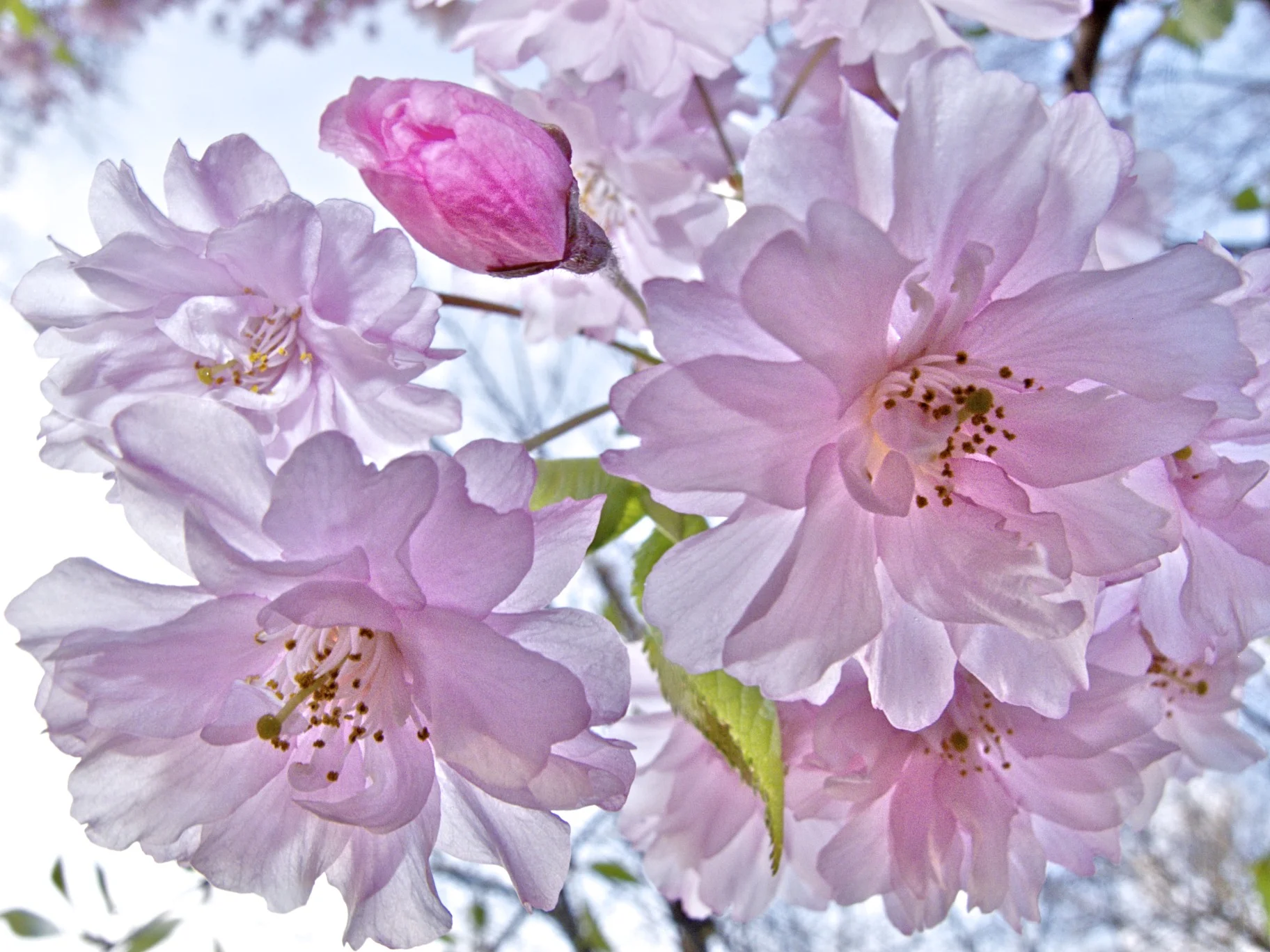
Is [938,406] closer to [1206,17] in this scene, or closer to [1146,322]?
[1146,322]

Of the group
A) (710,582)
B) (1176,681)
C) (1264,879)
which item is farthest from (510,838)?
(1264,879)

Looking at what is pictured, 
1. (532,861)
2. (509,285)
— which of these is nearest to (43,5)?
(509,285)

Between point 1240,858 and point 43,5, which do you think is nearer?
point 43,5

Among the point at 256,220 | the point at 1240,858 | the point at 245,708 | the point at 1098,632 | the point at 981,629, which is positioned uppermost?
the point at 256,220

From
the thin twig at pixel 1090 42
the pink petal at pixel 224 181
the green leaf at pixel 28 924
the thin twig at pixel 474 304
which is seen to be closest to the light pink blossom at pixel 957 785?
the thin twig at pixel 474 304

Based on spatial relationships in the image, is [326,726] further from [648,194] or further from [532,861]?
[648,194]

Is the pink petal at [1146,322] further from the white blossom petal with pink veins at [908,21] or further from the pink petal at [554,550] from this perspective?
the white blossom petal with pink veins at [908,21]
